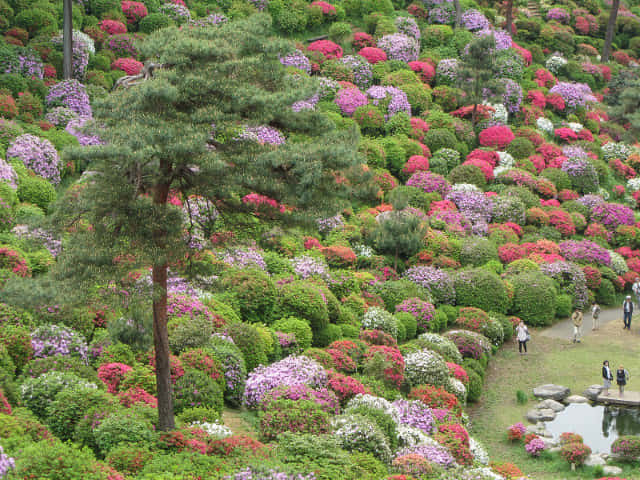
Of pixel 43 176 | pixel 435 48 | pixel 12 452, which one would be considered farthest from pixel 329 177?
pixel 435 48

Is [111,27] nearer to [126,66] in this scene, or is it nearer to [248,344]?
[126,66]

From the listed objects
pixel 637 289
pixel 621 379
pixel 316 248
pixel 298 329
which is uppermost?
pixel 316 248

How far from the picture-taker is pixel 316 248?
2428 centimetres

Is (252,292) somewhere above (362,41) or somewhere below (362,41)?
below

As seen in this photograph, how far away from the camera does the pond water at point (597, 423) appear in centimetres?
1900

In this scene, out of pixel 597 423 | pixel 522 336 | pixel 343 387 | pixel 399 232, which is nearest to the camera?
pixel 343 387

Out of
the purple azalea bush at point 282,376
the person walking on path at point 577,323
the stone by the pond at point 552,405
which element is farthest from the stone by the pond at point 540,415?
the purple azalea bush at point 282,376

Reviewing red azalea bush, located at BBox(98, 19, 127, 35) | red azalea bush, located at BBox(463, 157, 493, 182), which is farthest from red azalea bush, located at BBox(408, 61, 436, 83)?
red azalea bush, located at BBox(98, 19, 127, 35)

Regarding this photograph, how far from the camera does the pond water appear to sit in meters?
19.0

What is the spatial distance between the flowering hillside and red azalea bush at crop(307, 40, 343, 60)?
120mm

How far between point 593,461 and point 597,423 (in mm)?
2386

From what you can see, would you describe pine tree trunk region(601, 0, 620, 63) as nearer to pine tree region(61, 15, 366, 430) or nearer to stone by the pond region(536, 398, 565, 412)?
stone by the pond region(536, 398, 565, 412)

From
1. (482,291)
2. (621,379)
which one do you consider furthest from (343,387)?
(482,291)

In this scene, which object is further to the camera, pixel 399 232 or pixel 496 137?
pixel 496 137
